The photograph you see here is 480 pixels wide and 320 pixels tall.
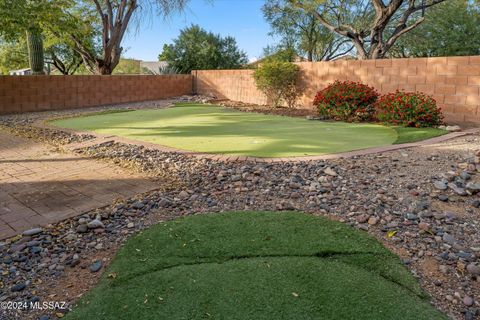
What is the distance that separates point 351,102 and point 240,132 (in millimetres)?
3286

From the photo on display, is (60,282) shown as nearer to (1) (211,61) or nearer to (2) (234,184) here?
(2) (234,184)

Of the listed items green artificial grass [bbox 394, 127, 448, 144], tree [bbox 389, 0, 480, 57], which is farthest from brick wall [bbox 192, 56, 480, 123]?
tree [bbox 389, 0, 480, 57]

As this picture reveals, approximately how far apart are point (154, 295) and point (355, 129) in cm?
601

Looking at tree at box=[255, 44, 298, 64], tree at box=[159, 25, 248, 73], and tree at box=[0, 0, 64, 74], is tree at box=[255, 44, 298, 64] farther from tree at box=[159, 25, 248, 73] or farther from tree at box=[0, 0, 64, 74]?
tree at box=[0, 0, 64, 74]

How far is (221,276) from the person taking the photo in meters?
2.16

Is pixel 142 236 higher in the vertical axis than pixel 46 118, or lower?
lower

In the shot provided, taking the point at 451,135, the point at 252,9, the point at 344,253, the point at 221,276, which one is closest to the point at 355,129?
the point at 451,135

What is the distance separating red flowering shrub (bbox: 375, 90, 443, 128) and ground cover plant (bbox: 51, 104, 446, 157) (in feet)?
1.26

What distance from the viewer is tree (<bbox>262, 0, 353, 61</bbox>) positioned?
63.5 feet

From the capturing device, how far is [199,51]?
1892 cm

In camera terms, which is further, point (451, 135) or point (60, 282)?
point (451, 135)

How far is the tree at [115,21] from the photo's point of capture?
1370 centimetres

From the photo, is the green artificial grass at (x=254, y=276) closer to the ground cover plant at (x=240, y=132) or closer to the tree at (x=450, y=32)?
the ground cover plant at (x=240, y=132)

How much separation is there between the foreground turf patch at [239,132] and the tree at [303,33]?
1206 cm
